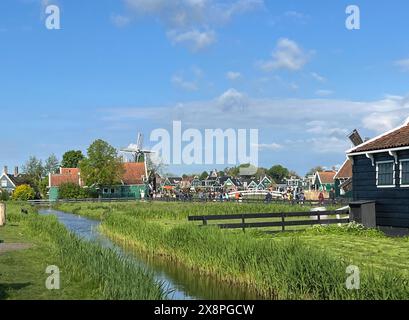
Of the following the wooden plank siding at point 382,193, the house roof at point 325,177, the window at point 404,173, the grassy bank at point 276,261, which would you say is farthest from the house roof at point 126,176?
the window at point 404,173

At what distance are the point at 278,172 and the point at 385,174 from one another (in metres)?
159

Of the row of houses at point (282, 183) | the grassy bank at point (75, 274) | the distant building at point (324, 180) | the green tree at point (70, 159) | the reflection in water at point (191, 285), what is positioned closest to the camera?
the grassy bank at point (75, 274)

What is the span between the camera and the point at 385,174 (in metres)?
Answer: 21.9

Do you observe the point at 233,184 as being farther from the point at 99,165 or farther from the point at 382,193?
the point at 382,193

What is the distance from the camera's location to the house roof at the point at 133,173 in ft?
313

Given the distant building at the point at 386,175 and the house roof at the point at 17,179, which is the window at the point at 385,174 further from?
the house roof at the point at 17,179

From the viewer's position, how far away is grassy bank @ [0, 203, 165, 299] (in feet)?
32.7

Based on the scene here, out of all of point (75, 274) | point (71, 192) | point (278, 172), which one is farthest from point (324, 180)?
point (75, 274)

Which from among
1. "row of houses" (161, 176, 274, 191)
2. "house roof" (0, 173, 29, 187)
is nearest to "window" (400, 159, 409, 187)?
"house roof" (0, 173, 29, 187)

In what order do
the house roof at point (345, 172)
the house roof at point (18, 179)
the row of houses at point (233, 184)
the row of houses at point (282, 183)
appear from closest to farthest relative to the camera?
the house roof at point (345, 172) → the row of houses at point (282, 183) → the house roof at point (18, 179) → the row of houses at point (233, 184)

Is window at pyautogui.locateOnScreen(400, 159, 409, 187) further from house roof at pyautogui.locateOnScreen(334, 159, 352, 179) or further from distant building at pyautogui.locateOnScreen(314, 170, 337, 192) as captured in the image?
distant building at pyautogui.locateOnScreen(314, 170, 337, 192)
